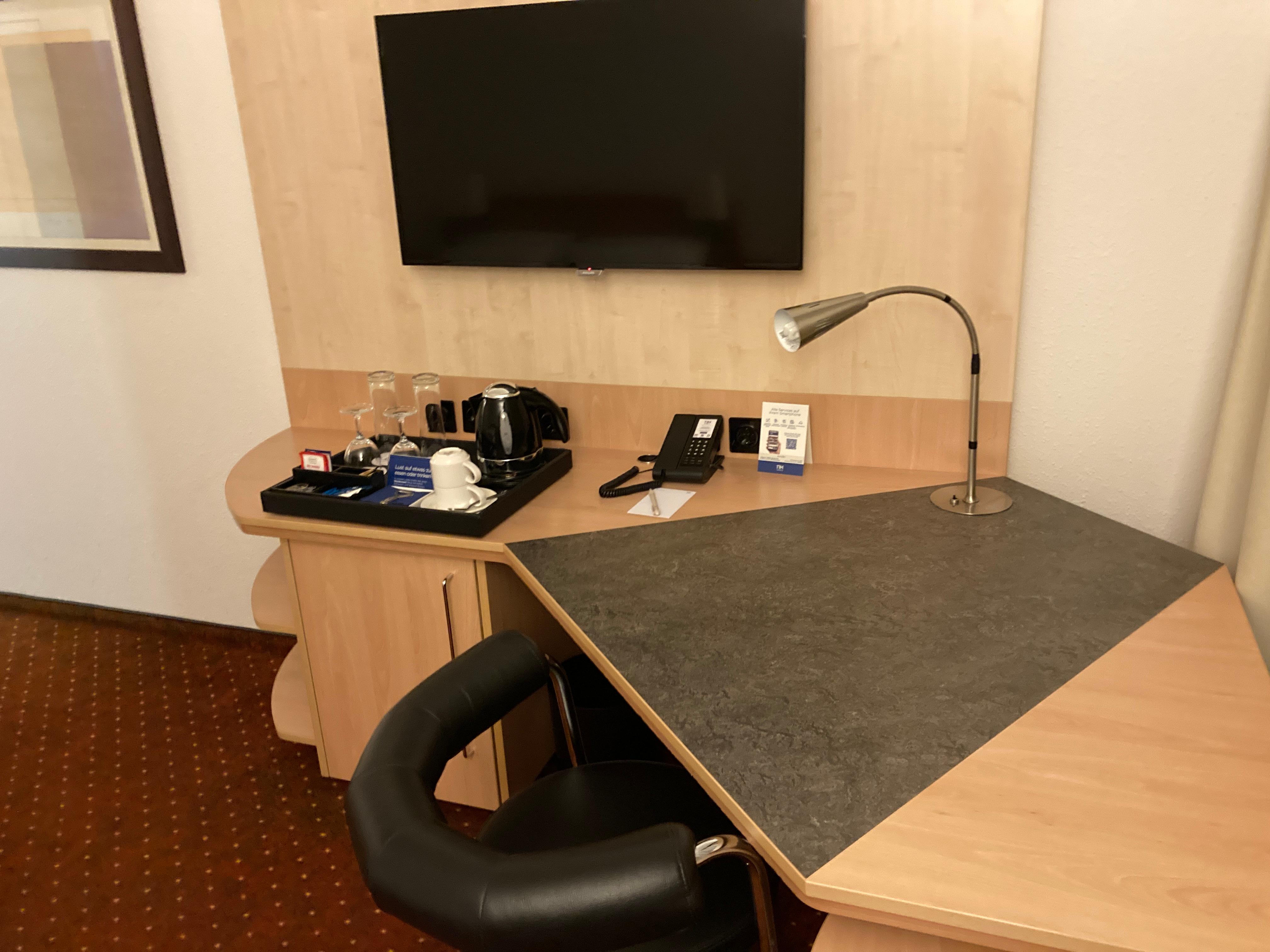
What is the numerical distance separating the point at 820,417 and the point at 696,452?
0.97 feet

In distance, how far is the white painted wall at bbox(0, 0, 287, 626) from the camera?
247cm

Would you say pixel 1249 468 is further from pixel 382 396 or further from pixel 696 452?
pixel 382 396

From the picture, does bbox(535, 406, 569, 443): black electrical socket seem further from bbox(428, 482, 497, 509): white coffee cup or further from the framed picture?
the framed picture

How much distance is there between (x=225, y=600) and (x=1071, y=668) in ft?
8.43

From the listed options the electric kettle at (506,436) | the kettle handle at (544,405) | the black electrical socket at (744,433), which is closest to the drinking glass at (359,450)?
the electric kettle at (506,436)

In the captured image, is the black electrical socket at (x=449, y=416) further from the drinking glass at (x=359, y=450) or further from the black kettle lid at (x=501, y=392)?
the black kettle lid at (x=501, y=392)

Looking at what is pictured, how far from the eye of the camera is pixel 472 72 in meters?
2.07

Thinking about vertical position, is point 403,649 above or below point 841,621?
below

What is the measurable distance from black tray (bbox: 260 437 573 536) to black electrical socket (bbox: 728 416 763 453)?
0.38 meters

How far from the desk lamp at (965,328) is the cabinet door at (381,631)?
773 millimetres

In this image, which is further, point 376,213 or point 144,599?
point 144,599

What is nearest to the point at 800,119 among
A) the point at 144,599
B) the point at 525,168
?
the point at 525,168

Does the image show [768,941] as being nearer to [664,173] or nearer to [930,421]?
[930,421]

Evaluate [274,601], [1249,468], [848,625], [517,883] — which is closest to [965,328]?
[1249,468]
